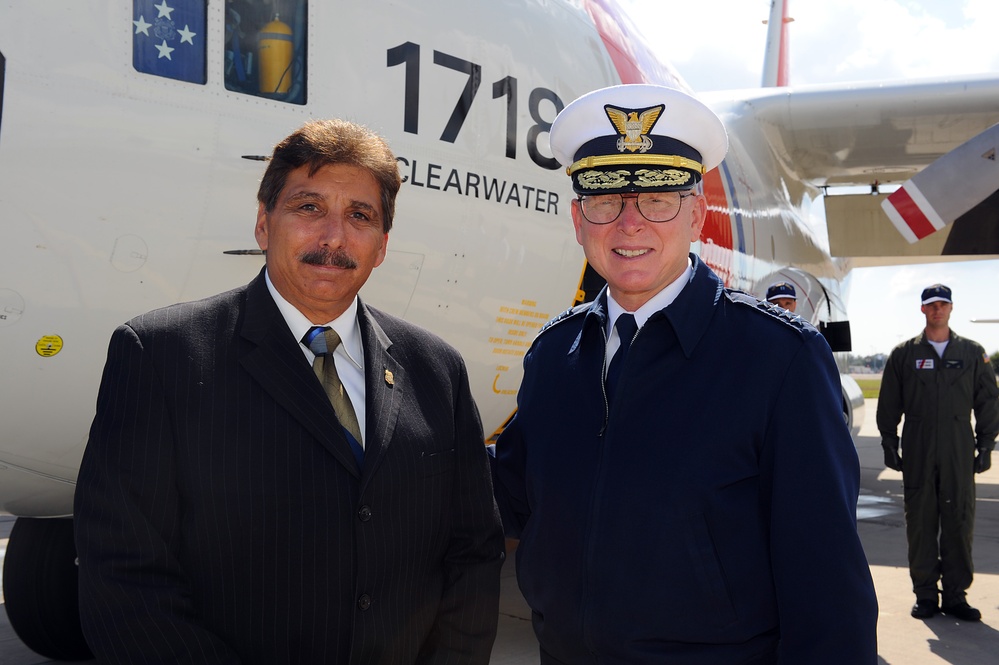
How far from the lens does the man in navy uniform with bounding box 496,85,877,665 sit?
1677 millimetres

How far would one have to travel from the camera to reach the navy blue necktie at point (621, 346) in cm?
195

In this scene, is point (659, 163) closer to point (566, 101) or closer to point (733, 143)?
point (566, 101)

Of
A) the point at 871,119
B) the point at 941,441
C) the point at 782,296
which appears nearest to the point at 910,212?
the point at 782,296

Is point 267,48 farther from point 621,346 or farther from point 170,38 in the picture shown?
point 621,346

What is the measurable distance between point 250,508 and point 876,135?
27.6ft

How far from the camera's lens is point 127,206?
304 centimetres

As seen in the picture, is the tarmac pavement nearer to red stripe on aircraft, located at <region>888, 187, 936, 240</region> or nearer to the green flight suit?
the green flight suit

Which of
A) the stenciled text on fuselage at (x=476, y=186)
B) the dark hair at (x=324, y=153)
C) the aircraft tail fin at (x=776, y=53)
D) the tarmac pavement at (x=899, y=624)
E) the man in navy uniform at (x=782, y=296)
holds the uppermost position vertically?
the aircraft tail fin at (x=776, y=53)

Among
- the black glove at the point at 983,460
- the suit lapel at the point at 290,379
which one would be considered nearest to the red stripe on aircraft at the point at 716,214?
the black glove at the point at 983,460

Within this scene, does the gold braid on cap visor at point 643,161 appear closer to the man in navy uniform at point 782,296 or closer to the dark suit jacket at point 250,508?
the dark suit jacket at point 250,508

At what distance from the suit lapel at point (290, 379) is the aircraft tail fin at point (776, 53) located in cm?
1591

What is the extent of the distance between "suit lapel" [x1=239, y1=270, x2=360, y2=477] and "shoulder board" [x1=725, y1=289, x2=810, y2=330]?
904 mm

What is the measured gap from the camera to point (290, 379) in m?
1.85

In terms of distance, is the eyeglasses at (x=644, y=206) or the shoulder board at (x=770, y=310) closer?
the shoulder board at (x=770, y=310)
